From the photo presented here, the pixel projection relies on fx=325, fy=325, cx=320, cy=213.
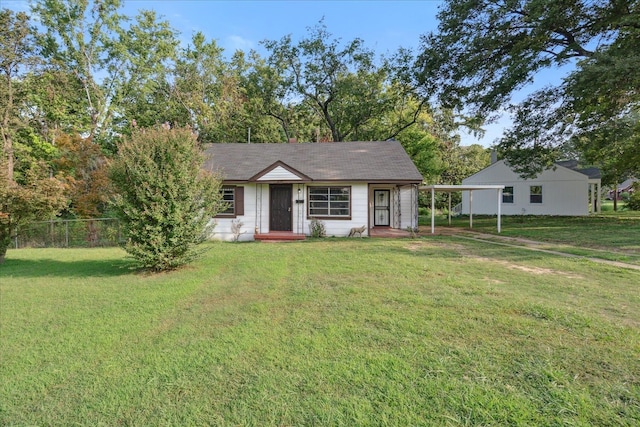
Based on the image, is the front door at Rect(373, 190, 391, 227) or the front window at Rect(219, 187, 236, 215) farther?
the front door at Rect(373, 190, 391, 227)

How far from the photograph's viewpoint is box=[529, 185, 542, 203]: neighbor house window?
888 inches

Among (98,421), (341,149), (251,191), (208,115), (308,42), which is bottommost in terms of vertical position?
(98,421)

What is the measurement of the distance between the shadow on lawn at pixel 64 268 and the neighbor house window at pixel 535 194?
966 inches

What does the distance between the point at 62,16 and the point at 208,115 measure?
10383mm

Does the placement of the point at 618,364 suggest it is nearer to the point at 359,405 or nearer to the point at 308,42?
the point at 359,405

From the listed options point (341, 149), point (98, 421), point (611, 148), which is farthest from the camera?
point (611, 148)

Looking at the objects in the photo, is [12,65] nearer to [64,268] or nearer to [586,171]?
[64,268]

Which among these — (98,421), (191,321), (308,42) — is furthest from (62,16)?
(98,421)

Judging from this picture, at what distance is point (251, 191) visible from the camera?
44.3 ft

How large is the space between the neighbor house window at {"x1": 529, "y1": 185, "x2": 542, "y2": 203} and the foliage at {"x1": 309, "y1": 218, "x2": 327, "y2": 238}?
17.5 meters

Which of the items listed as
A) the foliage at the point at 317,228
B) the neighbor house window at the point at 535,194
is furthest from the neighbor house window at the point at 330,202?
the neighbor house window at the point at 535,194

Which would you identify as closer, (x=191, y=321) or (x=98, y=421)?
(x=98, y=421)

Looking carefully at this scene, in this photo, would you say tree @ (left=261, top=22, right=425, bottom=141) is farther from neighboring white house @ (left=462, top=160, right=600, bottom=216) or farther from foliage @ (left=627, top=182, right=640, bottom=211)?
foliage @ (left=627, top=182, right=640, bottom=211)

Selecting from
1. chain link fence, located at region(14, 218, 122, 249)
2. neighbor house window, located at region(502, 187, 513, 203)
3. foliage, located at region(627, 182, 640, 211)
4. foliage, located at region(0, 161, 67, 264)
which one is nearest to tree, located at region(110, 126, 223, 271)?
foliage, located at region(0, 161, 67, 264)
